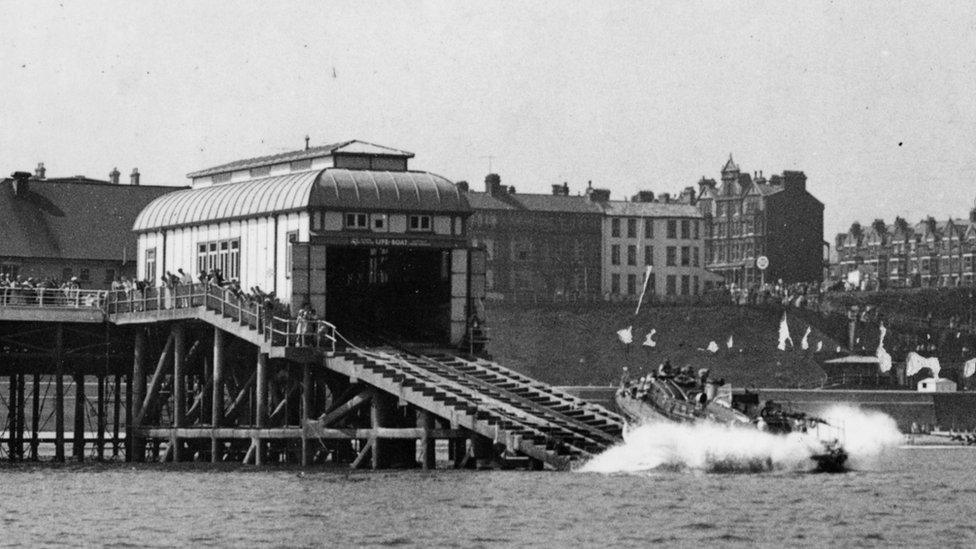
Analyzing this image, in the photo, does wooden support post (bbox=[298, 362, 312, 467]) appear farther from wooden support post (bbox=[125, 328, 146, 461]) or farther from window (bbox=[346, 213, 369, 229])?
wooden support post (bbox=[125, 328, 146, 461])

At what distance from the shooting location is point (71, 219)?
11206 cm

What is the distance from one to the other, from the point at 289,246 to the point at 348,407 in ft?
26.1

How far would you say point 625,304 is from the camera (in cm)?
17450

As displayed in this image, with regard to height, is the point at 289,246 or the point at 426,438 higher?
the point at 289,246

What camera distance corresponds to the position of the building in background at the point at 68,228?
358ft

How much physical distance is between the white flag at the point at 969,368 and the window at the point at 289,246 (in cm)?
9116

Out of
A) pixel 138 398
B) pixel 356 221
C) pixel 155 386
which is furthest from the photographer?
pixel 138 398

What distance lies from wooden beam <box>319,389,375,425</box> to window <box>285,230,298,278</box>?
6.12 meters

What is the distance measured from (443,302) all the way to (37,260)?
31.0m

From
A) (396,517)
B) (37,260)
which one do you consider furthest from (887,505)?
(37,260)

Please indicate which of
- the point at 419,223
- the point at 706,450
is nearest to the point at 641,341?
the point at 419,223

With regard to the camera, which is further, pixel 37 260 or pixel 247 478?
pixel 37 260

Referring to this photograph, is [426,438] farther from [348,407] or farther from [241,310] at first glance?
[241,310]

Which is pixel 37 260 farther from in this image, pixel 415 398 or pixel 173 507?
pixel 173 507
